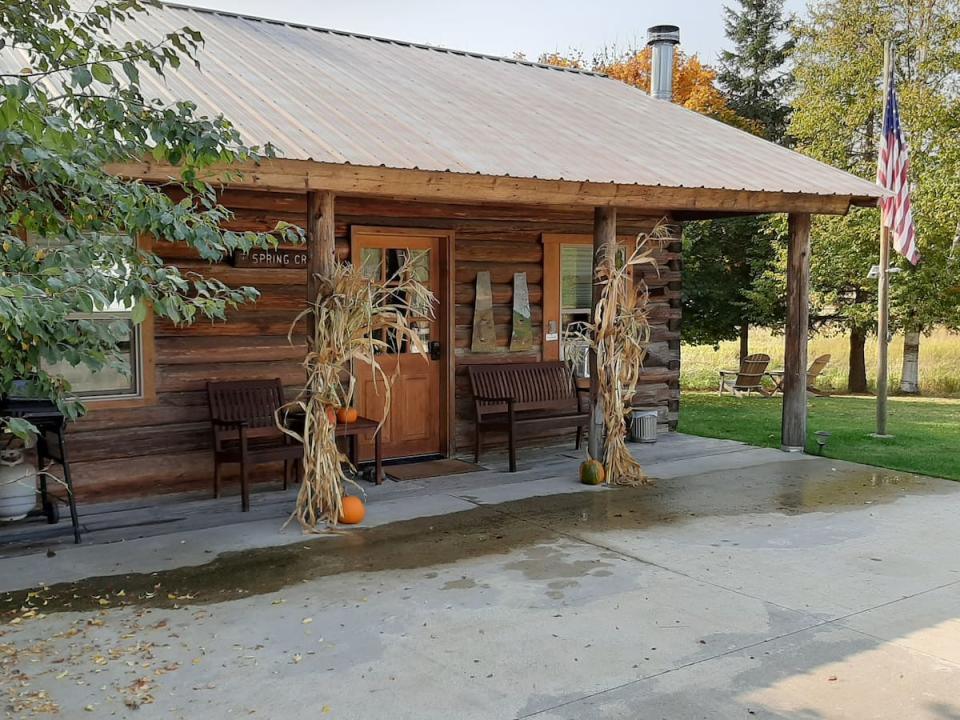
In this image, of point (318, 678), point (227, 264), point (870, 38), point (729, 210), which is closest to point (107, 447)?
point (227, 264)

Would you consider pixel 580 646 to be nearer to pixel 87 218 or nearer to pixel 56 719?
pixel 56 719

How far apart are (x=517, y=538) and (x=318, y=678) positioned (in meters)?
2.53

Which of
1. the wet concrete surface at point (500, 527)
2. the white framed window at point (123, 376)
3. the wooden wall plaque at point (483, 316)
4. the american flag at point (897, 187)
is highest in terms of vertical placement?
the american flag at point (897, 187)

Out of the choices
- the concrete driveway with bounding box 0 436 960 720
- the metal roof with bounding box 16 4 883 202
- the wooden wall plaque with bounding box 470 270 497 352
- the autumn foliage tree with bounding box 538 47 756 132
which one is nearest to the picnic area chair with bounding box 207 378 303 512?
the concrete driveway with bounding box 0 436 960 720

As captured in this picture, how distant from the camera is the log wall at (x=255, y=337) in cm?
734

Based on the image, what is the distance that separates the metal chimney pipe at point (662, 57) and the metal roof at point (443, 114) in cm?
30

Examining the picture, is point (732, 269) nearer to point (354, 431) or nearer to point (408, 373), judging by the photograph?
point (408, 373)

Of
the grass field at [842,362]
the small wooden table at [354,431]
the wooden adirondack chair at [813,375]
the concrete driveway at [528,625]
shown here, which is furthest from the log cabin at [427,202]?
the grass field at [842,362]

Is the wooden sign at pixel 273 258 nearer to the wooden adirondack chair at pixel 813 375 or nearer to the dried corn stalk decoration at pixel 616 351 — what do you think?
the dried corn stalk decoration at pixel 616 351

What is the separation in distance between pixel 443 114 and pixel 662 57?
5.01 metres

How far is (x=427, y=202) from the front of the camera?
900cm

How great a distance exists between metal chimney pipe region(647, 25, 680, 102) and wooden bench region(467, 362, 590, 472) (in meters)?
4.53

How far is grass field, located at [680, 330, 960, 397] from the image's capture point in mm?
18938

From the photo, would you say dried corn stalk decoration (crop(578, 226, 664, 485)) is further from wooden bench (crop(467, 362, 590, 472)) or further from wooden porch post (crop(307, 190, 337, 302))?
wooden porch post (crop(307, 190, 337, 302))
